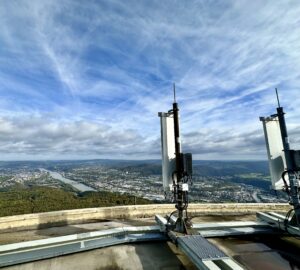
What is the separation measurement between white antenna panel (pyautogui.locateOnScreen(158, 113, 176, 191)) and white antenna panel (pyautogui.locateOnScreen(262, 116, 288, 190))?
3.34 meters

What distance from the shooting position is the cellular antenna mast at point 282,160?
8.11 m

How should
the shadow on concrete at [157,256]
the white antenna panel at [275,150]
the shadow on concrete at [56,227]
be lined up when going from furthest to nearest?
the shadow on concrete at [56,227]
the white antenna panel at [275,150]
the shadow on concrete at [157,256]

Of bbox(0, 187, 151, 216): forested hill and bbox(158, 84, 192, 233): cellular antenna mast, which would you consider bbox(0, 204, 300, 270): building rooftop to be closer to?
bbox(158, 84, 192, 233): cellular antenna mast

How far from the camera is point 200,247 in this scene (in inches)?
249

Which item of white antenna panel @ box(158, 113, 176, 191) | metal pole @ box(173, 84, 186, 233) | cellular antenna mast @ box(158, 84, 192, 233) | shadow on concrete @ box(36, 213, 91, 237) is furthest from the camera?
shadow on concrete @ box(36, 213, 91, 237)

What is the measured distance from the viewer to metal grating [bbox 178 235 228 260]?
571 centimetres

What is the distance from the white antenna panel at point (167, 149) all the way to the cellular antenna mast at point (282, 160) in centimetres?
330

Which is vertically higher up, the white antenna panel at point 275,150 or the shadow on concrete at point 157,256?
the white antenna panel at point 275,150

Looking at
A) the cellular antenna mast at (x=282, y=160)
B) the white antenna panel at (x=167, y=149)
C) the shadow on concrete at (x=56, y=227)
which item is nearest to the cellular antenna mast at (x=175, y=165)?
the white antenna panel at (x=167, y=149)

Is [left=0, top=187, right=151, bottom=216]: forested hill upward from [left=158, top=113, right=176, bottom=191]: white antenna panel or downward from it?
downward

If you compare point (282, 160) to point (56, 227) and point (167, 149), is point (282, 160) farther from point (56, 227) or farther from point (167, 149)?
point (56, 227)

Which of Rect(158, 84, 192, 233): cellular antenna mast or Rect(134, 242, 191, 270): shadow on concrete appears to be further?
Rect(158, 84, 192, 233): cellular antenna mast

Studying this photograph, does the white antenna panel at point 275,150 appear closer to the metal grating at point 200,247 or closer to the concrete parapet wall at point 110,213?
the metal grating at point 200,247

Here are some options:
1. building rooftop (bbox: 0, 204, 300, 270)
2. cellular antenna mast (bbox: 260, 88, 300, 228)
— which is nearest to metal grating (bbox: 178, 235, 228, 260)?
building rooftop (bbox: 0, 204, 300, 270)
